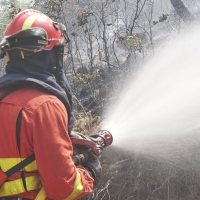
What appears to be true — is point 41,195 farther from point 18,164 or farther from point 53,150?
point 53,150

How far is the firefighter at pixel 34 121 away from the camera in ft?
5.97

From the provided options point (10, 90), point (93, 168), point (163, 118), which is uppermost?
point (10, 90)

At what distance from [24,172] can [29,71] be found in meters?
0.67

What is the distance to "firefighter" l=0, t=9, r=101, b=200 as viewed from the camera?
1820 mm

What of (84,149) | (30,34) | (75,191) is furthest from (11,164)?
(30,34)

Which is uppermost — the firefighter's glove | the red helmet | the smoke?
the red helmet

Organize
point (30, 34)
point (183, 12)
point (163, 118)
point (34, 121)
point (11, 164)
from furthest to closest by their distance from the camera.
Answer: point (183, 12) → point (163, 118) → point (30, 34) → point (11, 164) → point (34, 121)

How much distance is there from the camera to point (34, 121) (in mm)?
1798

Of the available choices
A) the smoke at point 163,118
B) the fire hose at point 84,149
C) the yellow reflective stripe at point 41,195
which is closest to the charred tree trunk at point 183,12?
the smoke at point 163,118

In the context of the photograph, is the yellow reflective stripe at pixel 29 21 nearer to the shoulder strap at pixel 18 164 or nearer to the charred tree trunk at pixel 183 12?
the shoulder strap at pixel 18 164

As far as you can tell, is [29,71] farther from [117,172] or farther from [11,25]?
[117,172]

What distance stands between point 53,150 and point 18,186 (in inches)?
15.3

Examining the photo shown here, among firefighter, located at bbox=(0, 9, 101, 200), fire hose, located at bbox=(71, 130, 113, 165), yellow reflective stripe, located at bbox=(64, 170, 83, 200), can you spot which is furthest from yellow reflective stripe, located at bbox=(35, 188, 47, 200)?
fire hose, located at bbox=(71, 130, 113, 165)

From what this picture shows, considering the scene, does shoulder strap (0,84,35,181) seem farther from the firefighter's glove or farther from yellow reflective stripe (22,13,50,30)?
the firefighter's glove
